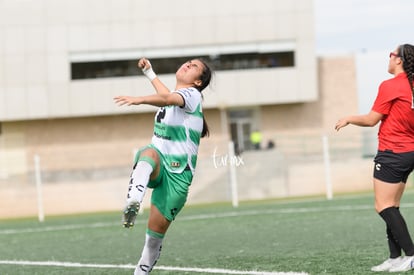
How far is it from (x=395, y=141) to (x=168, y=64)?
38816 mm

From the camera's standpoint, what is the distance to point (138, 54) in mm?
46906

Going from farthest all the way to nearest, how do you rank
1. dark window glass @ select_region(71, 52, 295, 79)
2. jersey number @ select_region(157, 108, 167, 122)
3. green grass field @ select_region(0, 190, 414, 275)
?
dark window glass @ select_region(71, 52, 295, 79)
green grass field @ select_region(0, 190, 414, 275)
jersey number @ select_region(157, 108, 167, 122)

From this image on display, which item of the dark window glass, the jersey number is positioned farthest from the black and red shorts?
the dark window glass

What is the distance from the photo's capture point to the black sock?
840cm

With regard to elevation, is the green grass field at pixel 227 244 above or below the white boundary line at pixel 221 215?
above

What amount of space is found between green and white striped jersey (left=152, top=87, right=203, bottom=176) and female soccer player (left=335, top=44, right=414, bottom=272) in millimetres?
1332

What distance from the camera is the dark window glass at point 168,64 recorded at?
46.8 m

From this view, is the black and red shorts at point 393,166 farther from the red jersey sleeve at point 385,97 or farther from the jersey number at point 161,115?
the jersey number at point 161,115

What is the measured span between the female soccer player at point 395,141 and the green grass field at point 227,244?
0.45 m

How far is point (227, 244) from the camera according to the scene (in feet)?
41.1

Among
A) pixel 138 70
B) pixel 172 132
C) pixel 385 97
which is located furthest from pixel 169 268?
pixel 138 70

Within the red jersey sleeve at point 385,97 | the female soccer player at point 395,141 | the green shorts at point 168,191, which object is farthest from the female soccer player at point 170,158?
the red jersey sleeve at point 385,97

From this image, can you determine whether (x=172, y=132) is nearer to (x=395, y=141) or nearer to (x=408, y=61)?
(x=395, y=141)

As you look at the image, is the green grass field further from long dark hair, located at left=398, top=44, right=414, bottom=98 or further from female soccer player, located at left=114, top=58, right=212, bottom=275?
long dark hair, located at left=398, top=44, right=414, bottom=98
